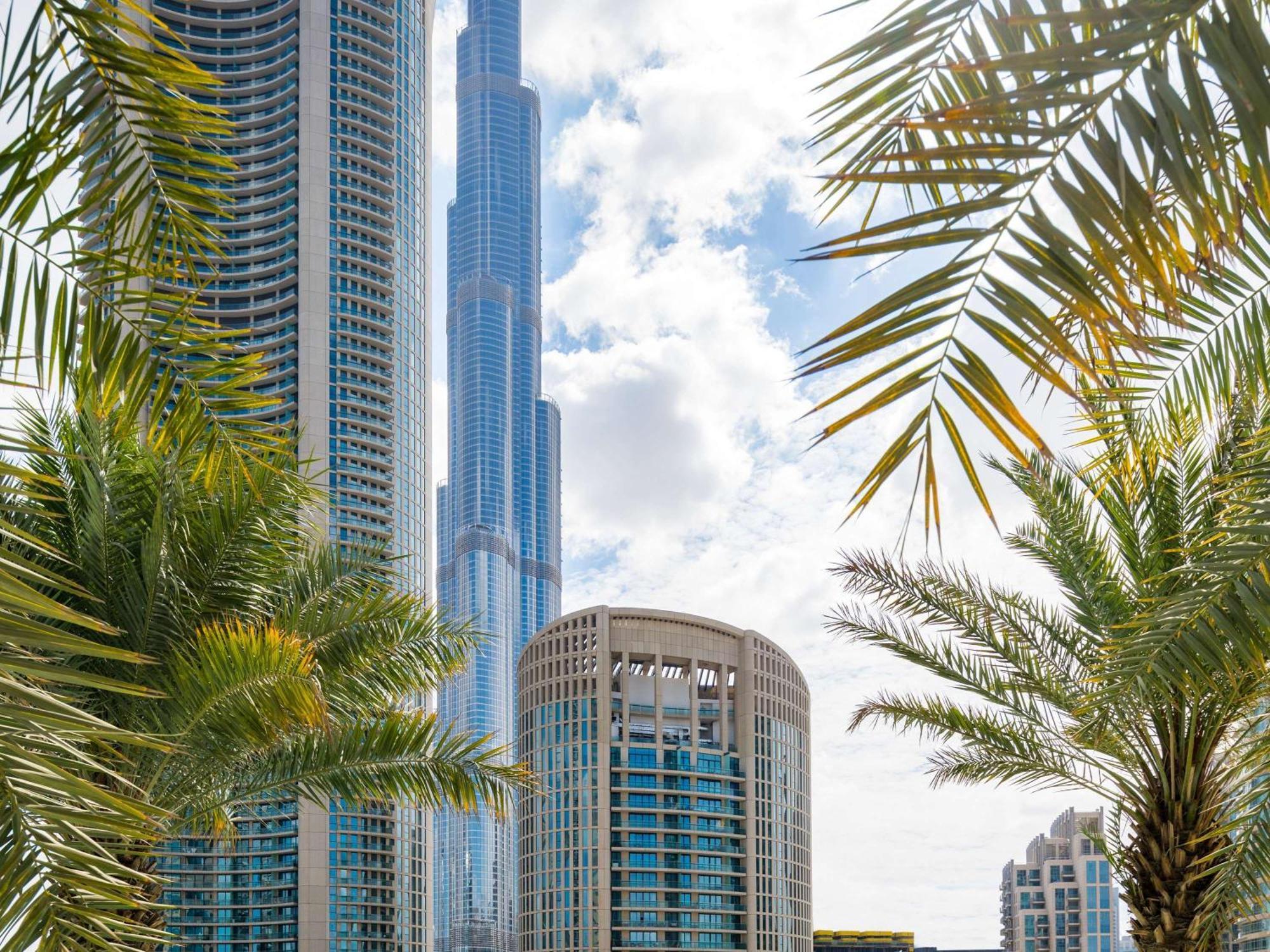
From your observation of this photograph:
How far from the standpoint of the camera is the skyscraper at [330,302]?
86.8m

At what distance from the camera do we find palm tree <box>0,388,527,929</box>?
333 inches

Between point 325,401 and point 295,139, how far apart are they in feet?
64.5

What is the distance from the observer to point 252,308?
92062mm

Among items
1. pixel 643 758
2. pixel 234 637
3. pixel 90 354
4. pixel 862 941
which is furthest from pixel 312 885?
pixel 90 354

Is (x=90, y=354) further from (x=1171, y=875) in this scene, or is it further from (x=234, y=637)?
(x=1171, y=875)

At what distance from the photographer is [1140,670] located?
6.29 m

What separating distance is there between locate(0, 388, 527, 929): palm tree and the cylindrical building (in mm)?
85505

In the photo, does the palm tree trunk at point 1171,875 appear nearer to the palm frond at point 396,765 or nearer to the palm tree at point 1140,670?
the palm tree at point 1140,670

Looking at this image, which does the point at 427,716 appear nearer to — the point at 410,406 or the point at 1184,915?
the point at 1184,915

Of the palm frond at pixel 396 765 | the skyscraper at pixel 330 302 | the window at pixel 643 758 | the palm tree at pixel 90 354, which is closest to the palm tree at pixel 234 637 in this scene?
the palm frond at pixel 396 765

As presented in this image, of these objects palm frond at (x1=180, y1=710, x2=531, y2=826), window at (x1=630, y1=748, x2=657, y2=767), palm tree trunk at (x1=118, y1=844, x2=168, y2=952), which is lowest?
palm tree trunk at (x1=118, y1=844, x2=168, y2=952)

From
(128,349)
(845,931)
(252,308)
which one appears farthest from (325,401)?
(128,349)

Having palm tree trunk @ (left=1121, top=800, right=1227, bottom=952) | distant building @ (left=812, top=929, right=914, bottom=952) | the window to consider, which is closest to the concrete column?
the window

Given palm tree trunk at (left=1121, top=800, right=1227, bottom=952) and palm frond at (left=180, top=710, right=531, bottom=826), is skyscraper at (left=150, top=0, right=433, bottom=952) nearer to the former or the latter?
palm frond at (left=180, top=710, right=531, bottom=826)
